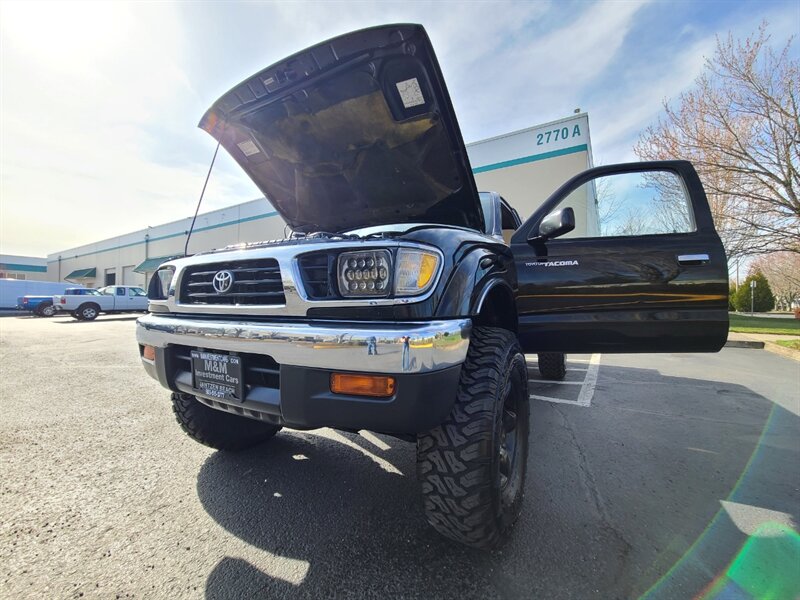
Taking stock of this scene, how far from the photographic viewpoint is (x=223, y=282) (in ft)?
5.98

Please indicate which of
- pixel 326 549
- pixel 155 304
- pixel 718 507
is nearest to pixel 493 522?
pixel 326 549

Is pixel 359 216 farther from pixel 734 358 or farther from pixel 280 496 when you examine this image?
pixel 734 358

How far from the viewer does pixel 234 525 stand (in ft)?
6.21

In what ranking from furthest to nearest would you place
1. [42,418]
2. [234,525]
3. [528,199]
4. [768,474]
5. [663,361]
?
[528,199] < [663,361] < [42,418] < [768,474] < [234,525]

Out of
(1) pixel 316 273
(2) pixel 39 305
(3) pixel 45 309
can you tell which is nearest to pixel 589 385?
(1) pixel 316 273

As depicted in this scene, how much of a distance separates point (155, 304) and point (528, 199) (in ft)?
42.4

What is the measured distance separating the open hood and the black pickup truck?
12 mm

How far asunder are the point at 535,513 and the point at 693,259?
199 centimetres

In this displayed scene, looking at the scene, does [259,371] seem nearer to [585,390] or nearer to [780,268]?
[585,390]

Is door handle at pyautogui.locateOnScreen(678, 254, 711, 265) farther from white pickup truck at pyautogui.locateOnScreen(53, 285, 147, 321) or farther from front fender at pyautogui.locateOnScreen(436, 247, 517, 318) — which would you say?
white pickup truck at pyautogui.locateOnScreen(53, 285, 147, 321)

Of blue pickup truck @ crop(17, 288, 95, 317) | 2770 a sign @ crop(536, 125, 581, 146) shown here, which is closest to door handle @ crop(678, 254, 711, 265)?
2770 a sign @ crop(536, 125, 581, 146)

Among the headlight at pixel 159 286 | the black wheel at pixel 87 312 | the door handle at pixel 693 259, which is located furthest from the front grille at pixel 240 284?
the black wheel at pixel 87 312

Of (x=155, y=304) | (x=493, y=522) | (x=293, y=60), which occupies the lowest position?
(x=493, y=522)

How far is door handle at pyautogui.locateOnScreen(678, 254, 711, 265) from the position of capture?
2.58 metres
